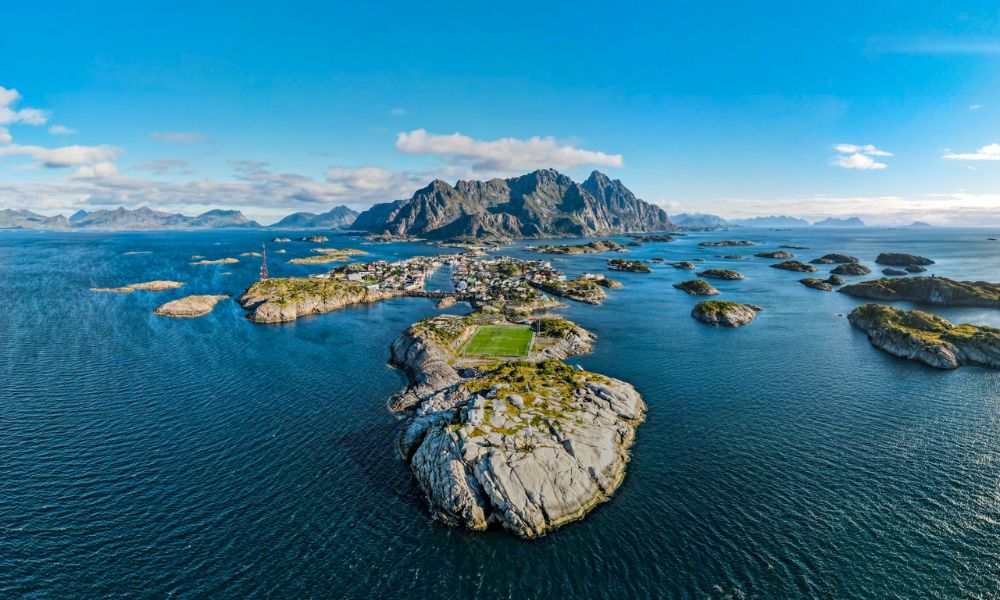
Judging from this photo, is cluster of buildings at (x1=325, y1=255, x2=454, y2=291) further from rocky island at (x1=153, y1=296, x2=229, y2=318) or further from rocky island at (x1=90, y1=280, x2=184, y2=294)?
rocky island at (x1=90, y1=280, x2=184, y2=294)

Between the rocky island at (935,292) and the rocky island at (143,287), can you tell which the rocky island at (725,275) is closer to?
the rocky island at (935,292)

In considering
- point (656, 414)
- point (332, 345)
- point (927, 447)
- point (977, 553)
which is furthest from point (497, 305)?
point (977, 553)

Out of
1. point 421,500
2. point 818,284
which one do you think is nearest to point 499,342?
point 421,500

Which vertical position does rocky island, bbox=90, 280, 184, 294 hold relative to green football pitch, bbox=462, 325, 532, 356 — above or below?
above

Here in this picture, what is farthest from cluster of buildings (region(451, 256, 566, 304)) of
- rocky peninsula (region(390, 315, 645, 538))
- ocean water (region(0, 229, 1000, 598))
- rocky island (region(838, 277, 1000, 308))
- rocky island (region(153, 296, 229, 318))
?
rocky island (region(838, 277, 1000, 308))

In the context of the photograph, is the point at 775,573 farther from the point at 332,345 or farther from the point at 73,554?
the point at 332,345

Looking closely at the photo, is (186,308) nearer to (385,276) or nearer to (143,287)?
(143,287)
